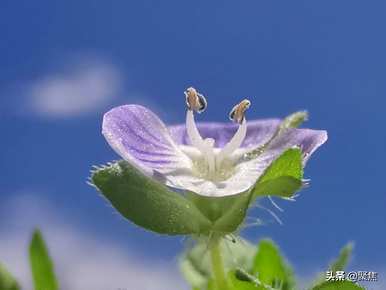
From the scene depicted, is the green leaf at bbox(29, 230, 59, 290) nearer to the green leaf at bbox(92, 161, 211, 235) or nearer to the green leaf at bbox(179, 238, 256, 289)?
the green leaf at bbox(92, 161, 211, 235)

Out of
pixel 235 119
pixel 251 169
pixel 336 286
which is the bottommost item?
pixel 336 286

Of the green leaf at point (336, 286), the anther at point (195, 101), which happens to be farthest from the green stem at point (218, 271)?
the anther at point (195, 101)

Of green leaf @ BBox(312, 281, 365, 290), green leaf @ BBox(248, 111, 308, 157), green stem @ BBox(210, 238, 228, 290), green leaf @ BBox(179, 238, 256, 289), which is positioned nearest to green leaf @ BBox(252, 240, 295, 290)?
green leaf @ BBox(179, 238, 256, 289)

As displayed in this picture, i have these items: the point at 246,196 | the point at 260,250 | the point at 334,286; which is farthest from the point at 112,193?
→ the point at 260,250

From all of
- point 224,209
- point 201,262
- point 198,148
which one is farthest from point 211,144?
point 201,262

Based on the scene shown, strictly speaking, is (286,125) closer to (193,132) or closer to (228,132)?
(193,132)

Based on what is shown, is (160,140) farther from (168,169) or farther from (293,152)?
(293,152)
